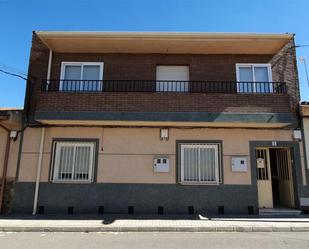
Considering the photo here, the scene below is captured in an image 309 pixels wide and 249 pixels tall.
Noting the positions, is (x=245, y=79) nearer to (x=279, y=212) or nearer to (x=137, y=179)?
(x=279, y=212)

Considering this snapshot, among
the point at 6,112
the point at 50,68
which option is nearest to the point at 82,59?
the point at 50,68

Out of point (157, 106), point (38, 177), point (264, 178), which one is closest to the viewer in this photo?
point (157, 106)

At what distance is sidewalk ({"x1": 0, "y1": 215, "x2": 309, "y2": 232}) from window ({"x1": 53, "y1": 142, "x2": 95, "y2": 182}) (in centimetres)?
154

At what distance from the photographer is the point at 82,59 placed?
1157 centimetres

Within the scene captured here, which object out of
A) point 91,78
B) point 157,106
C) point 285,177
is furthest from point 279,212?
point 91,78

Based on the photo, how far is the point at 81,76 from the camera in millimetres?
11438

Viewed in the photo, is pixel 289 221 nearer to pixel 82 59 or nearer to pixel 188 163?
pixel 188 163

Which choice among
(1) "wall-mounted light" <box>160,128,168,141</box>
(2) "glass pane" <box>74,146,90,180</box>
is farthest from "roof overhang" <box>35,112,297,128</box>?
(2) "glass pane" <box>74,146,90,180</box>

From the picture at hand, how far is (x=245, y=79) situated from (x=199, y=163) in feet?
12.1

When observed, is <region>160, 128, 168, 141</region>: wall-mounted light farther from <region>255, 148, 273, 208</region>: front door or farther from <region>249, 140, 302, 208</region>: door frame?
<region>255, 148, 273, 208</region>: front door

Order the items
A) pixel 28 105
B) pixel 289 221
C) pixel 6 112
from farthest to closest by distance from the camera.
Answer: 1. pixel 28 105
2. pixel 6 112
3. pixel 289 221

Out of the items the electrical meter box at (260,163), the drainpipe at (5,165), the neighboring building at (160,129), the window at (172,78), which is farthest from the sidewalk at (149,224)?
the window at (172,78)

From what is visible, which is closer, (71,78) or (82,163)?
(82,163)

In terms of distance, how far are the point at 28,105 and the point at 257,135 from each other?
332 inches
